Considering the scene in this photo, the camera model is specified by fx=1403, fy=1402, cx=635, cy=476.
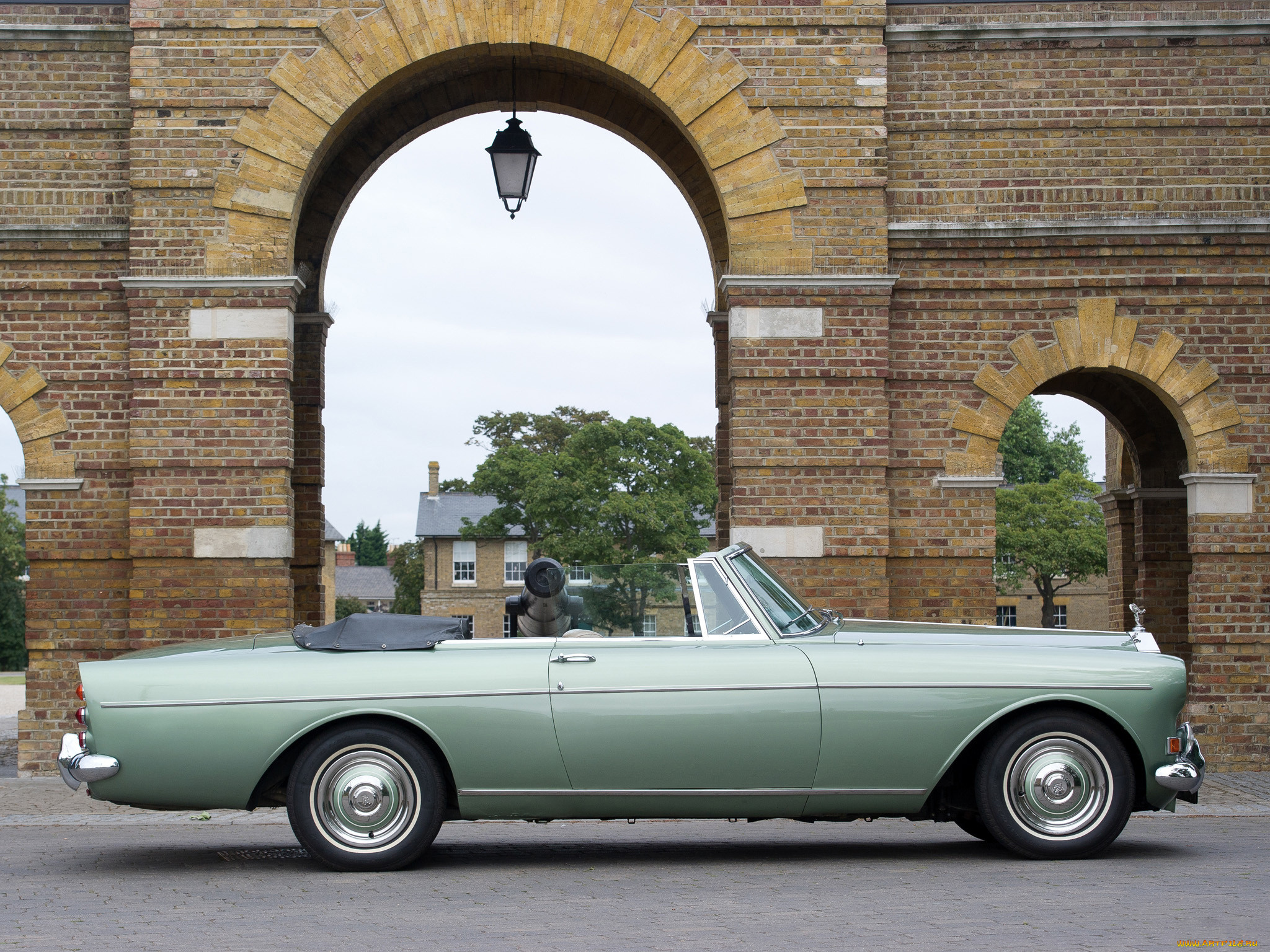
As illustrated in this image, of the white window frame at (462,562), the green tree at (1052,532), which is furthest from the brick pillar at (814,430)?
the white window frame at (462,562)

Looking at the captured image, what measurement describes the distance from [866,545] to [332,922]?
20.1 feet

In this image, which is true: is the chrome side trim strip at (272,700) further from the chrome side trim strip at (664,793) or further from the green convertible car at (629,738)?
the chrome side trim strip at (664,793)

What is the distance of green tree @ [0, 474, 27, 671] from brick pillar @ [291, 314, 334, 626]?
37683 mm

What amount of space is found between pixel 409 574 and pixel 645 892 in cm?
5479

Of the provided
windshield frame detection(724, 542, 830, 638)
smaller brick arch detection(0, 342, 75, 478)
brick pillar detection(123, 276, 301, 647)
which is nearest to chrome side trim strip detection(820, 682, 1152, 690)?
windshield frame detection(724, 542, 830, 638)

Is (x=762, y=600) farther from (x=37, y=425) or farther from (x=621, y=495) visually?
(x=621, y=495)

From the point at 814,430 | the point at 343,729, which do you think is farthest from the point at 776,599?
the point at 814,430

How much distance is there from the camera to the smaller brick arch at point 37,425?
1056 centimetres

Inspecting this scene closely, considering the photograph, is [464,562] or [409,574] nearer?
[464,562]

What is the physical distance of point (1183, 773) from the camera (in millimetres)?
6078

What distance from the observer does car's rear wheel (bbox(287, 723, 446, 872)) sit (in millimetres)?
6027

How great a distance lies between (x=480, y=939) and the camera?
4.78m

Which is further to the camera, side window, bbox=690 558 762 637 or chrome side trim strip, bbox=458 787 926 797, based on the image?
side window, bbox=690 558 762 637

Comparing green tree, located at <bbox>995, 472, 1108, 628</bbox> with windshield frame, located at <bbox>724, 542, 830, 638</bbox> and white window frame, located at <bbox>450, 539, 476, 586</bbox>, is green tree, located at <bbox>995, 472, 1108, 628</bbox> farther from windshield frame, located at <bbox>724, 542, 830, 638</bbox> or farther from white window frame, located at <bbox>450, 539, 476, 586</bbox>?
windshield frame, located at <bbox>724, 542, 830, 638</bbox>
